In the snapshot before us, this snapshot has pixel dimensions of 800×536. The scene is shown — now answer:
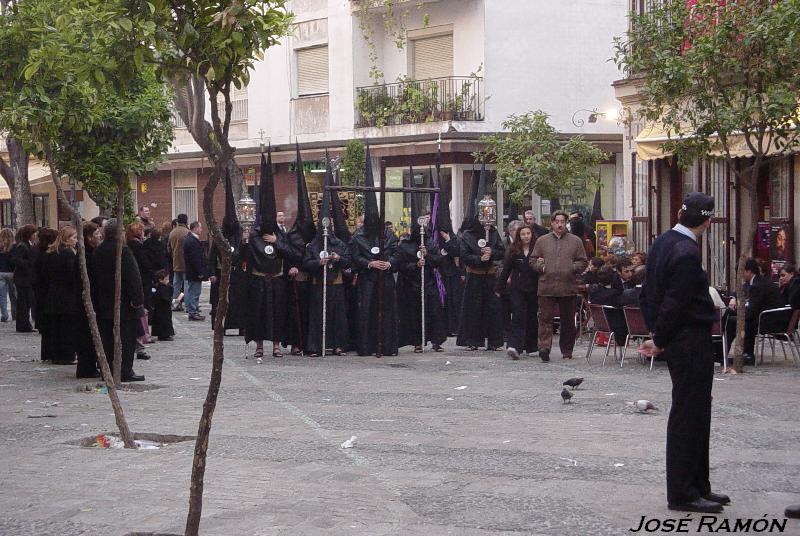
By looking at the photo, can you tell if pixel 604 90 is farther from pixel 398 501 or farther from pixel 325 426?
pixel 398 501

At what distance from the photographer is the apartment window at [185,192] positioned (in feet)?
141

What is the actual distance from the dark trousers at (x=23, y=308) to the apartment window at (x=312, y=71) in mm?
16156

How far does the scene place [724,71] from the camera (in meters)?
15.5

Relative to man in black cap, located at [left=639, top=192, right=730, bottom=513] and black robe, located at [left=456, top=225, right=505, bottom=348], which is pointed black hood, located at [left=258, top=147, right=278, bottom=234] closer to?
black robe, located at [left=456, top=225, right=505, bottom=348]

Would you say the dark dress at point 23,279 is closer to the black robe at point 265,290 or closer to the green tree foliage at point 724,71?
the black robe at point 265,290

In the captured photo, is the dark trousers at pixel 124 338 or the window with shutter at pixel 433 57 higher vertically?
the window with shutter at pixel 433 57

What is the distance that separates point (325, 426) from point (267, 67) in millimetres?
29131

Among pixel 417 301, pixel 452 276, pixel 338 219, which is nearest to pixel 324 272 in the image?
→ pixel 338 219

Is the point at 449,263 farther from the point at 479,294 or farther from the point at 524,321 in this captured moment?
the point at 524,321

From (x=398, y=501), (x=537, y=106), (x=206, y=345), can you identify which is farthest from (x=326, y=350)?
(x=537, y=106)

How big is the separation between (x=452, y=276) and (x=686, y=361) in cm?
1245

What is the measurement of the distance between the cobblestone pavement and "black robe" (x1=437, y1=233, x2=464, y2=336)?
337 cm

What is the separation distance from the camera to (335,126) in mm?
37156

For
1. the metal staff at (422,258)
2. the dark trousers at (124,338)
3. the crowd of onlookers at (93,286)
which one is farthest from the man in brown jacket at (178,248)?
the dark trousers at (124,338)
